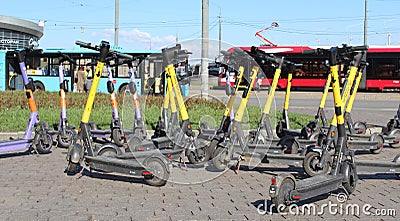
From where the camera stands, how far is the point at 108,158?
6.03 meters

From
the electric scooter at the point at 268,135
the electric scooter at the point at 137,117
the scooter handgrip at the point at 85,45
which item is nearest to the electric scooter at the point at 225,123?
the electric scooter at the point at 268,135

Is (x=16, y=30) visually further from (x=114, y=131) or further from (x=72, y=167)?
(x=72, y=167)

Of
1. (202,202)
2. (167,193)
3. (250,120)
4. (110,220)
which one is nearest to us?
(110,220)

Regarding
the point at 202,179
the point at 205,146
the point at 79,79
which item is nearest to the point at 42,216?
the point at 202,179

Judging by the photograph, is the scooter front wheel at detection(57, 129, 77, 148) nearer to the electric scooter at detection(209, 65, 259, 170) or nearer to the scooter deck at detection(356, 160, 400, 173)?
the electric scooter at detection(209, 65, 259, 170)

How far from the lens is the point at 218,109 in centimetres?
784

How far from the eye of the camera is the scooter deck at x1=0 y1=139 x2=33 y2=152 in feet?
23.2

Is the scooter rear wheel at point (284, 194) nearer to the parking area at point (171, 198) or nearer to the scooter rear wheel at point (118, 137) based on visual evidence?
the parking area at point (171, 198)

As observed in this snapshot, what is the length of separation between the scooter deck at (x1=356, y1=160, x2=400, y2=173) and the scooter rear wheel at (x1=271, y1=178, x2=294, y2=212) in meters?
1.63

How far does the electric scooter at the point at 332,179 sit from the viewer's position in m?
4.66

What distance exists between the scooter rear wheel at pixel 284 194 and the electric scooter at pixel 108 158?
61.5 inches

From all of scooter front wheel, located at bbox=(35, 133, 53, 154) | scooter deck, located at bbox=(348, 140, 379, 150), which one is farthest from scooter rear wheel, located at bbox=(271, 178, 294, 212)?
scooter front wheel, located at bbox=(35, 133, 53, 154)

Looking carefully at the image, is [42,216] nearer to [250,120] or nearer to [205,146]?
[205,146]

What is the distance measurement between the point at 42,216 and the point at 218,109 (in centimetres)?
373
